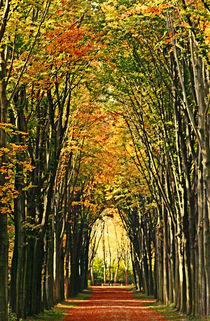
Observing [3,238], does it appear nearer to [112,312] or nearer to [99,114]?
[112,312]

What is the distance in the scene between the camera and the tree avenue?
46.6ft

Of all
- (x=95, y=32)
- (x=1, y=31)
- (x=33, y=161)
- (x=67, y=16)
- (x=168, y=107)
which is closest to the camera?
(x=1, y=31)

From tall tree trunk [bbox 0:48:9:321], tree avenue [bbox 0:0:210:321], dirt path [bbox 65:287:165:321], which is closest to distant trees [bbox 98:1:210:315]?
tree avenue [bbox 0:0:210:321]

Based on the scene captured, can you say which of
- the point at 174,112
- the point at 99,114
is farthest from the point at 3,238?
the point at 99,114

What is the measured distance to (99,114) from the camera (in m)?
29.7

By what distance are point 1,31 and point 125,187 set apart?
25.5 meters

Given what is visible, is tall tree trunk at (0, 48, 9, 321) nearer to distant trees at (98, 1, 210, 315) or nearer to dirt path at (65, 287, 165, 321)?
distant trees at (98, 1, 210, 315)

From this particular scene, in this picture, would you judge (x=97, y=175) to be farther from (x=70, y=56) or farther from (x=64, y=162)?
(x=70, y=56)

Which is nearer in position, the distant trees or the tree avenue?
the tree avenue

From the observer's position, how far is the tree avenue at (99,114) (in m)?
14.2

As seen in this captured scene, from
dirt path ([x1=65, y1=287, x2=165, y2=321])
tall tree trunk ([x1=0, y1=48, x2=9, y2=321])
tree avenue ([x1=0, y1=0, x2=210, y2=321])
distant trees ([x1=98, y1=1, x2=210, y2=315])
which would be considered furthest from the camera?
dirt path ([x1=65, y1=287, x2=165, y2=321])

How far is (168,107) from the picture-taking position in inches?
932

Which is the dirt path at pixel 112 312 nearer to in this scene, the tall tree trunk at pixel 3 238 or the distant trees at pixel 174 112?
the distant trees at pixel 174 112

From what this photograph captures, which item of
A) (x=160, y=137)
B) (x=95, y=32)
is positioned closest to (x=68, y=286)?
(x=160, y=137)
